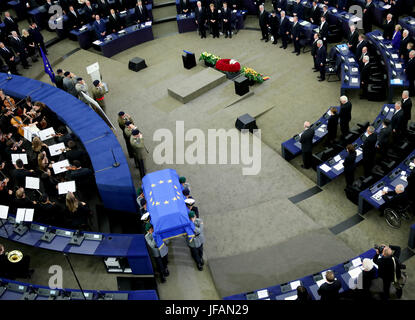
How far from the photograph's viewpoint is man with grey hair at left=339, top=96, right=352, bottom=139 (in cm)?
1381

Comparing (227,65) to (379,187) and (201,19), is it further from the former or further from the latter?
(379,187)

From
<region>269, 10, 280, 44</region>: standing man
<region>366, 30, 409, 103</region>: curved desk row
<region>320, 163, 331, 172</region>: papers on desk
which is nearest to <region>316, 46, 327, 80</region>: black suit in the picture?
<region>366, 30, 409, 103</region>: curved desk row

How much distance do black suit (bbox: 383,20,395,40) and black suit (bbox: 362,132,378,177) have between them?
7.16 metres

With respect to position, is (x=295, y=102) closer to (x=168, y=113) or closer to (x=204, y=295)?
(x=168, y=113)

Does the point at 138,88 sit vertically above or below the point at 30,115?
below

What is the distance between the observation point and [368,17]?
18969mm

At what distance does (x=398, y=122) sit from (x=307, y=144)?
2.72 m

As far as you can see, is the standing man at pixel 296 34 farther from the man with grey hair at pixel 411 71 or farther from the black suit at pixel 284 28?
the man with grey hair at pixel 411 71

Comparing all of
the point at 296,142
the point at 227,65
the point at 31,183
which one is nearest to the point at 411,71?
the point at 296,142

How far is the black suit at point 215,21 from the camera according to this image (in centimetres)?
2098

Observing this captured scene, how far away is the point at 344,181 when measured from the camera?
13273 millimetres

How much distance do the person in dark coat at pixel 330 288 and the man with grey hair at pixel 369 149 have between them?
185 inches

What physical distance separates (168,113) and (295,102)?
16.0 feet
